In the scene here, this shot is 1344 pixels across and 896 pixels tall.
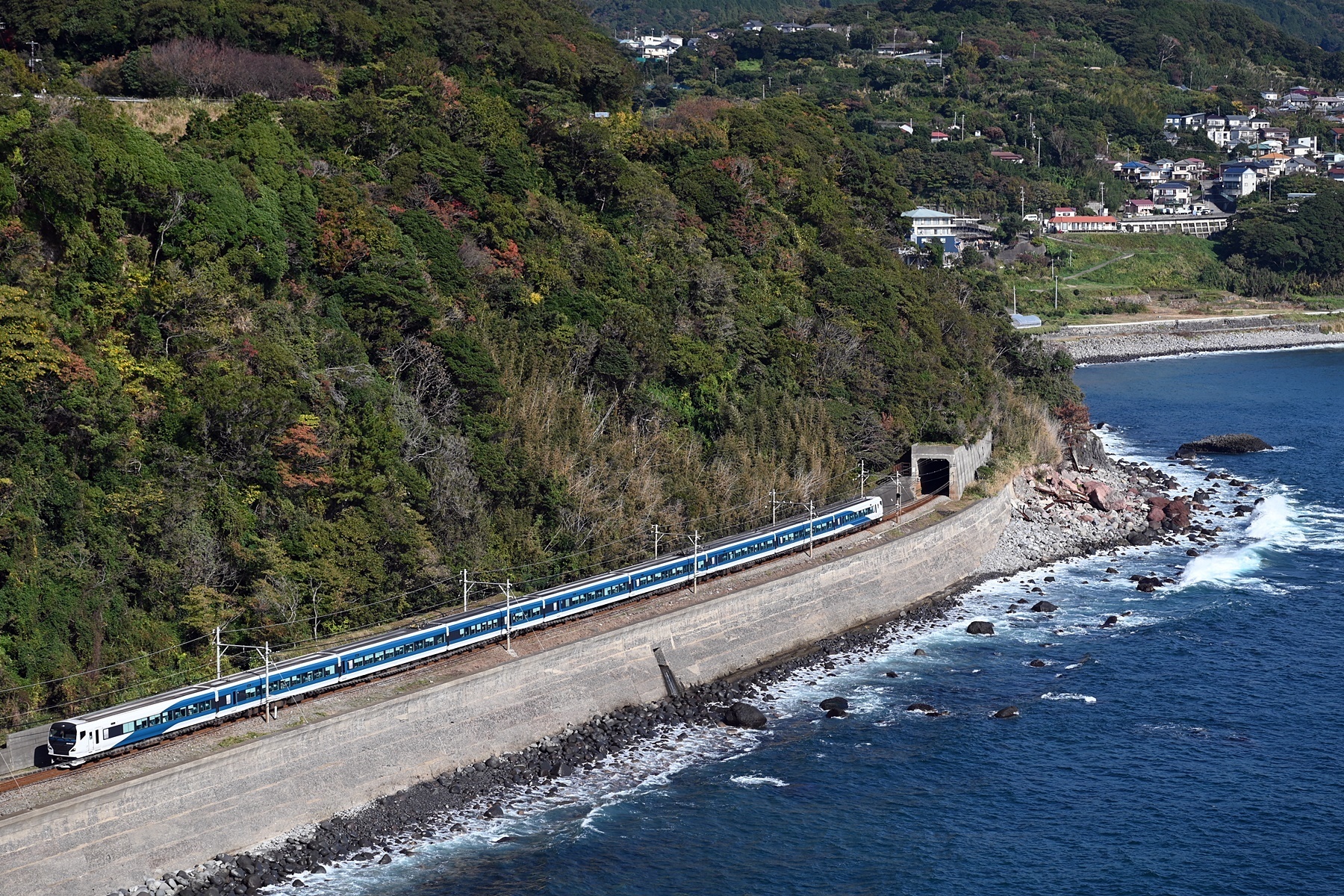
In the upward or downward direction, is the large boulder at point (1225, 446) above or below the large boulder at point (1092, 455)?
below

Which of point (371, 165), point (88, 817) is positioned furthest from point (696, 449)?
point (88, 817)

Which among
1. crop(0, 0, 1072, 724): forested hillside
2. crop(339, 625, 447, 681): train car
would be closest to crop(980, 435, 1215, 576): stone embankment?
crop(0, 0, 1072, 724): forested hillside

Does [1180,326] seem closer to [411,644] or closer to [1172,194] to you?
[1172,194]

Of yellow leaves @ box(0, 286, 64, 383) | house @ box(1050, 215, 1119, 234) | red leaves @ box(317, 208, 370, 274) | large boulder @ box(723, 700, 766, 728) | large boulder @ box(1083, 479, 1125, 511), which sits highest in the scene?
red leaves @ box(317, 208, 370, 274)

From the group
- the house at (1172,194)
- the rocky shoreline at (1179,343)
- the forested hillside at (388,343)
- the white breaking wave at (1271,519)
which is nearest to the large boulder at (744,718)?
the forested hillside at (388,343)

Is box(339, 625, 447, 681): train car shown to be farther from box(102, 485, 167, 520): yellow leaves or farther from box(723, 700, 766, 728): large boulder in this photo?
box(723, 700, 766, 728): large boulder

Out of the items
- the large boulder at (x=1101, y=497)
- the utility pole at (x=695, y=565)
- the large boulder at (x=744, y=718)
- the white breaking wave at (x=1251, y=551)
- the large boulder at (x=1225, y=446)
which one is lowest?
the white breaking wave at (x=1251, y=551)

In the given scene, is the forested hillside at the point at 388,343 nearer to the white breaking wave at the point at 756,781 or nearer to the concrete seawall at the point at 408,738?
the concrete seawall at the point at 408,738

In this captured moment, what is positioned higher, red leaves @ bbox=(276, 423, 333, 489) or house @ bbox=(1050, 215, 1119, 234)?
house @ bbox=(1050, 215, 1119, 234)
